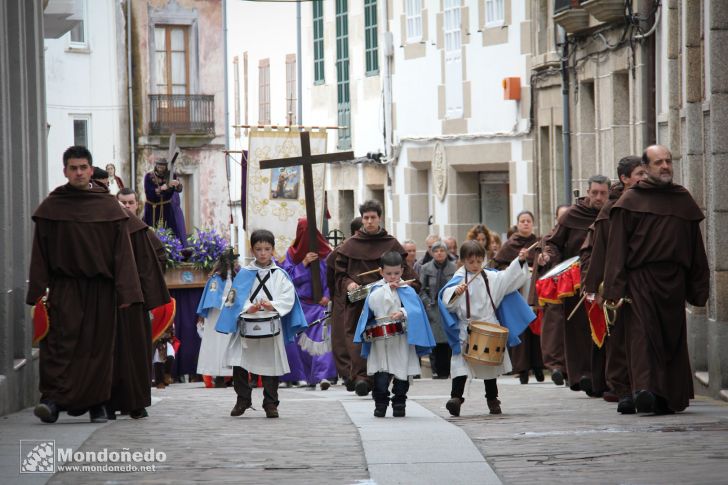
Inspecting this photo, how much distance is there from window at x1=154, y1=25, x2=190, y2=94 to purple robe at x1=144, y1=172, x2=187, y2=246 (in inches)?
930

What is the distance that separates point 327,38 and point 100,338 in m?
24.5

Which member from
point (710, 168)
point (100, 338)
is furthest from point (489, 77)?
point (100, 338)

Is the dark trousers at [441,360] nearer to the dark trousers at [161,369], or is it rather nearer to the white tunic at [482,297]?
the dark trousers at [161,369]

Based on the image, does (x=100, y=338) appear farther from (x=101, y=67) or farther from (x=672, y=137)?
(x=101, y=67)

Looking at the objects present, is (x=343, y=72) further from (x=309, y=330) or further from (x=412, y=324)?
(x=412, y=324)

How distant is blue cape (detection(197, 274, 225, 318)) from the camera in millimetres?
18422

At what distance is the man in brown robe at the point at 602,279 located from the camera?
1288cm

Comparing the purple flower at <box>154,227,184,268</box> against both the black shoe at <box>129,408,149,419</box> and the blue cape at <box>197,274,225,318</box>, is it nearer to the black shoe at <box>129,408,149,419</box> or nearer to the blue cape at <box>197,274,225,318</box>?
the blue cape at <box>197,274,225,318</box>

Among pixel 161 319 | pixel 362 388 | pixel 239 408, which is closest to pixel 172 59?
pixel 161 319

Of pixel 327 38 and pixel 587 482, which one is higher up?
pixel 327 38

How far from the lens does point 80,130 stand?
4266 cm

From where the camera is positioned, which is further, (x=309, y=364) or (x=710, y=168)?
(x=309, y=364)

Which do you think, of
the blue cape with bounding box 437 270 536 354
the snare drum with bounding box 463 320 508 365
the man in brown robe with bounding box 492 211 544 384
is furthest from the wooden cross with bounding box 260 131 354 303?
the snare drum with bounding box 463 320 508 365

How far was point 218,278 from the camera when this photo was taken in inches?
736
